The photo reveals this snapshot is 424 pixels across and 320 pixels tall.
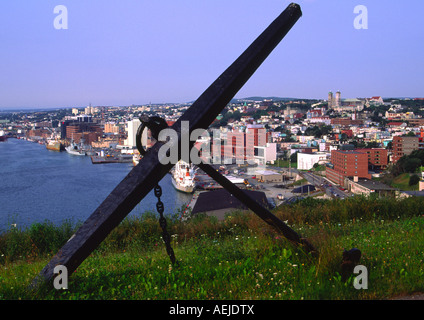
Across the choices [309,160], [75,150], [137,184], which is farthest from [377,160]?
[75,150]

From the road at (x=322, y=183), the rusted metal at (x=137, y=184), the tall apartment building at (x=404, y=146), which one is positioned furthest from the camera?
the tall apartment building at (x=404, y=146)

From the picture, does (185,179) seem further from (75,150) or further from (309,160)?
(75,150)

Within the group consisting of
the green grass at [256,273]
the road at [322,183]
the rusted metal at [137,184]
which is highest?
the rusted metal at [137,184]

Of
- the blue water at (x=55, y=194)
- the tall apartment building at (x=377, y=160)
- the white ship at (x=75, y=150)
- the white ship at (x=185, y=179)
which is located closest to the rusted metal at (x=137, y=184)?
the blue water at (x=55, y=194)

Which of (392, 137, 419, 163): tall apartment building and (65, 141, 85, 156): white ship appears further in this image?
(65, 141, 85, 156): white ship

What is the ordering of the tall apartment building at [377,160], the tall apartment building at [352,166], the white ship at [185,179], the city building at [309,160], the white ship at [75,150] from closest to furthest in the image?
the white ship at [185,179]
the tall apartment building at [352,166]
the tall apartment building at [377,160]
the city building at [309,160]
the white ship at [75,150]

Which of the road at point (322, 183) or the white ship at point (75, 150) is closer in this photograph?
the road at point (322, 183)

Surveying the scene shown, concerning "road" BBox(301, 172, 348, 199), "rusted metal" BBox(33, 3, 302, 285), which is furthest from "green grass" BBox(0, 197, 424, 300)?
"road" BBox(301, 172, 348, 199)

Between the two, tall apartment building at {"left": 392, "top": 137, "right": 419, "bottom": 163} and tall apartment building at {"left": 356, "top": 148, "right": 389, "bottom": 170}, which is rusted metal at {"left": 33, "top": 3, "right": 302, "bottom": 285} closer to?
tall apartment building at {"left": 356, "top": 148, "right": 389, "bottom": 170}

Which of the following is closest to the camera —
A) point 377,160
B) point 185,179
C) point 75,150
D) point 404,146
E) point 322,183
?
point 185,179

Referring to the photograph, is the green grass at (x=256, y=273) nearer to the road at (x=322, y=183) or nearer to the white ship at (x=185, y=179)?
the road at (x=322, y=183)

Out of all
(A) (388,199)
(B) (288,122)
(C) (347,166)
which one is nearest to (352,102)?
(B) (288,122)

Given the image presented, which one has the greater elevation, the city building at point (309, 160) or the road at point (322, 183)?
the city building at point (309, 160)
